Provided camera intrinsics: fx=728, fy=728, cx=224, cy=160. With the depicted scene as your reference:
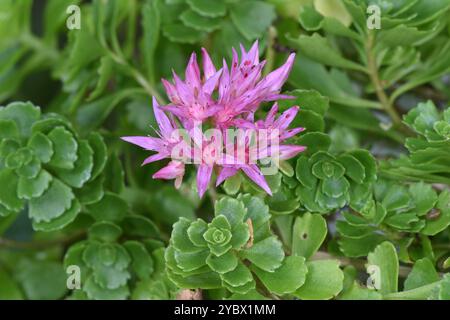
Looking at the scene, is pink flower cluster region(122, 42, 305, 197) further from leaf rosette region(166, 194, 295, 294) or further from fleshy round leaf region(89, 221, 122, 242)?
fleshy round leaf region(89, 221, 122, 242)

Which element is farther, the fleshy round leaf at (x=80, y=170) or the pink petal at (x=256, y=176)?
the fleshy round leaf at (x=80, y=170)

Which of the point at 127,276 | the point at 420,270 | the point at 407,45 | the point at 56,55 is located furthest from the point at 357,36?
the point at 56,55

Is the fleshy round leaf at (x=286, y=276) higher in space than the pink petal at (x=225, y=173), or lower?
lower

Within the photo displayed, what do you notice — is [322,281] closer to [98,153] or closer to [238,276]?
[238,276]

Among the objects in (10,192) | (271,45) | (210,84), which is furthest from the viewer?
(271,45)

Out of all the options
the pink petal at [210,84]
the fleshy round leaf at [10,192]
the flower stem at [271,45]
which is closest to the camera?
the pink petal at [210,84]

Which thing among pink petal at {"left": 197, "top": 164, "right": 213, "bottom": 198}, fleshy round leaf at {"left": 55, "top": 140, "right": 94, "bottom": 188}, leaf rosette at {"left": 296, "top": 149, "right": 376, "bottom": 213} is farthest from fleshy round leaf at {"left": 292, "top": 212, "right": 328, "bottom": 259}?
fleshy round leaf at {"left": 55, "top": 140, "right": 94, "bottom": 188}

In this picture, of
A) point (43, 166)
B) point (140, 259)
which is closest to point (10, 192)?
point (43, 166)

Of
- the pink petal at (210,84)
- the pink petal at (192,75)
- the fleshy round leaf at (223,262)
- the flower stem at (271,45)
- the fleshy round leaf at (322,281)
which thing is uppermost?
the flower stem at (271,45)

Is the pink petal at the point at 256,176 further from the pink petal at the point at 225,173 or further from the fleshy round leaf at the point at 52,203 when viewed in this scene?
the fleshy round leaf at the point at 52,203

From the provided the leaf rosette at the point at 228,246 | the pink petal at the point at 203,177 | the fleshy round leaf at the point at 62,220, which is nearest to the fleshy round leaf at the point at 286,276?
the leaf rosette at the point at 228,246
